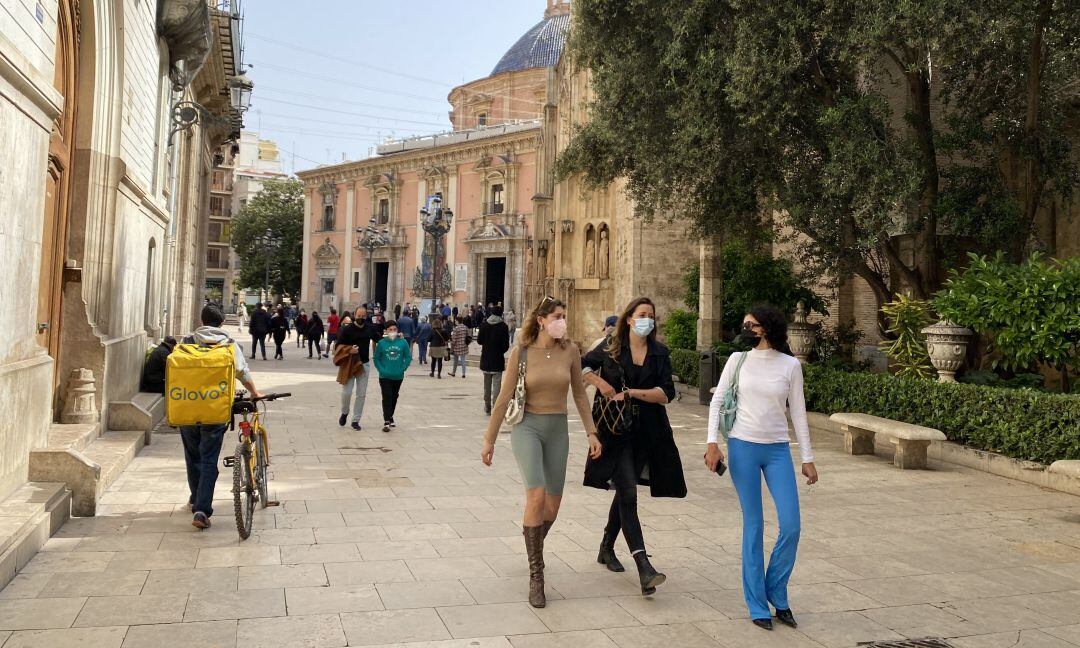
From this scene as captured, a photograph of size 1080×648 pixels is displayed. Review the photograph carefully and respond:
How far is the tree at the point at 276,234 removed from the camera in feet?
192

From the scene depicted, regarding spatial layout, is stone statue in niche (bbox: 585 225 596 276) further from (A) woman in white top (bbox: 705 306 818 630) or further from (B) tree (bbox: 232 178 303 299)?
(B) tree (bbox: 232 178 303 299)

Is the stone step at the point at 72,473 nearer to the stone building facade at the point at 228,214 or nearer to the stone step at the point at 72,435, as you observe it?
the stone step at the point at 72,435

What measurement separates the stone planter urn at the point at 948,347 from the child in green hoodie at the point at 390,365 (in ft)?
21.3

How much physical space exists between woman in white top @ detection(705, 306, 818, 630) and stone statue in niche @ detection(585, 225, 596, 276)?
1956 cm

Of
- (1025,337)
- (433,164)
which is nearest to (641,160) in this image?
(1025,337)

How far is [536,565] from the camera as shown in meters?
4.65

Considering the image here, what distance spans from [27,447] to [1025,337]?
938 centimetres

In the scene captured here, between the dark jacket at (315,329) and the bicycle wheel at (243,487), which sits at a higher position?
the dark jacket at (315,329)

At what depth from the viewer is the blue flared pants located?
441cm

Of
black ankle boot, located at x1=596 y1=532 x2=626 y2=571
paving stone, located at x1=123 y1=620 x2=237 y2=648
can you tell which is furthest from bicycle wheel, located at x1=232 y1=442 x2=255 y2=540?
black ankle boot, located at x1=596 y1=532 x2=626 y2=571

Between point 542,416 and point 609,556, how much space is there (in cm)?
116

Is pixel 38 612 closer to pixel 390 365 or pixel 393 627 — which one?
pixel 393 627

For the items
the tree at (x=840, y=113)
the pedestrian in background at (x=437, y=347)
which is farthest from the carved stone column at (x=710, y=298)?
the pedestrian in background at (x=437, y=347)

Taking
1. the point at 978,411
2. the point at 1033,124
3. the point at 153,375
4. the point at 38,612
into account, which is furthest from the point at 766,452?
the point at 153,375
